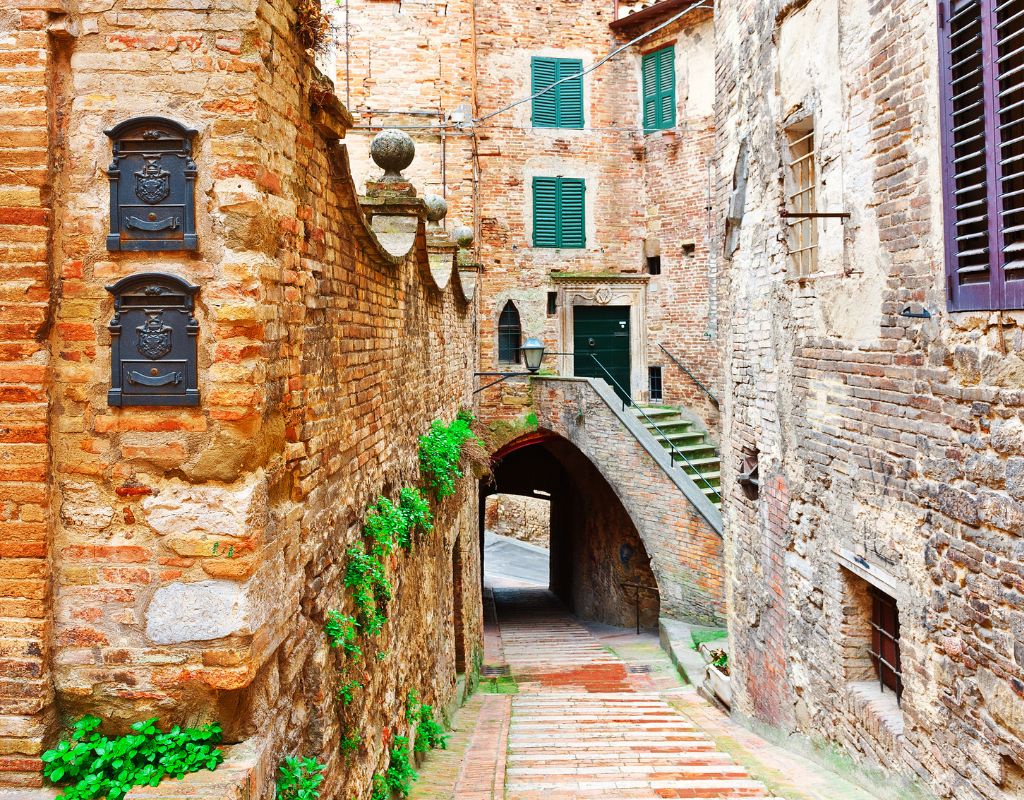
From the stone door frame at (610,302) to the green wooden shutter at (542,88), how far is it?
11.0 feet

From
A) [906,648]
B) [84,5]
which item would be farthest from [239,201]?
[906,648]

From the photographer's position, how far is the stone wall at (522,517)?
29.9m

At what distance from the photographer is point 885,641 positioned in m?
6.04

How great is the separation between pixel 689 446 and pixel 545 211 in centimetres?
617

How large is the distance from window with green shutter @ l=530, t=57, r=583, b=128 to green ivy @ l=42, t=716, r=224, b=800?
16723mm

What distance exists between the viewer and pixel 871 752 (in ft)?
19.2

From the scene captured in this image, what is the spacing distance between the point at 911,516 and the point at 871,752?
6.24 feet

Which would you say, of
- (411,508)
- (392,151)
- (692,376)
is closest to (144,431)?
(411,508)

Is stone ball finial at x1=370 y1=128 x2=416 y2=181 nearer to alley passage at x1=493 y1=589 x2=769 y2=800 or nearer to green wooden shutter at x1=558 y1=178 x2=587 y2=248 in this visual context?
alley passage at x1=493 y1=589 x2=769 y2=800

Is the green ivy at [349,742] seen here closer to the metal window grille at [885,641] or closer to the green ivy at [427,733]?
the green ivy at [427,733]

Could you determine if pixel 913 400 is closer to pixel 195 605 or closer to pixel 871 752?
pixel 871 752

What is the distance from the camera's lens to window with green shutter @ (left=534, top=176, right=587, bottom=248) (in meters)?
18.2

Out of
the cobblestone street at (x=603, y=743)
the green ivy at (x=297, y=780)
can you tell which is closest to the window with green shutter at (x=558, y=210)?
the cobblestone street at (x=603, y=743)

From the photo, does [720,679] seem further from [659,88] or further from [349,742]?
[659,88]
